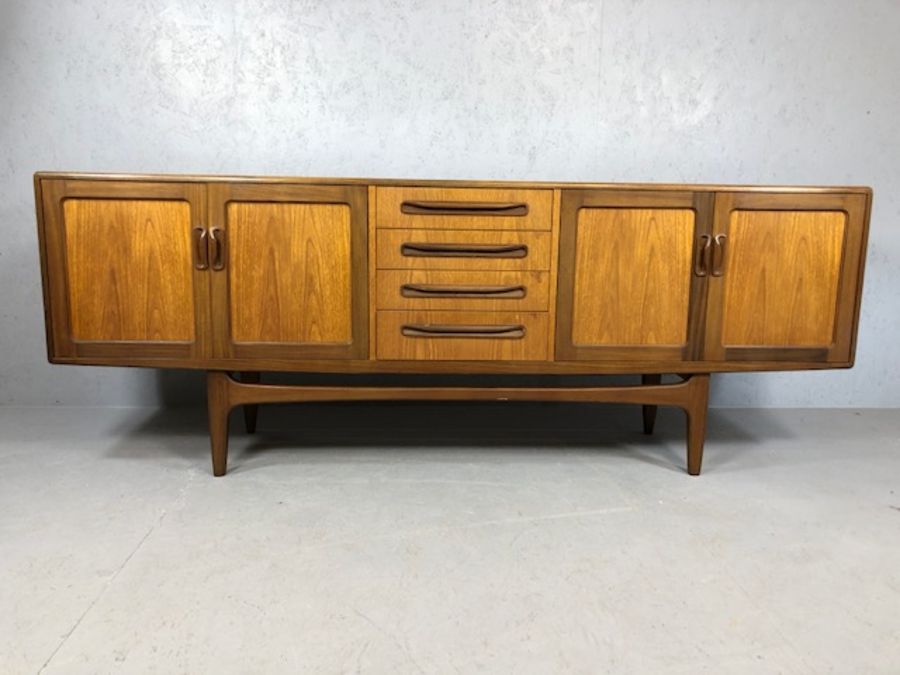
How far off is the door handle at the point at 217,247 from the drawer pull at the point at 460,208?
1.52 ft

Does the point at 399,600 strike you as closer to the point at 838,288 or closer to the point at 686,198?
the point at 686,198

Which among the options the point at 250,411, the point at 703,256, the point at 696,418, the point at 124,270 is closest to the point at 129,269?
the point at 124,270

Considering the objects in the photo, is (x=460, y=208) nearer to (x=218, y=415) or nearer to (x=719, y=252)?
(x=719, y=252)

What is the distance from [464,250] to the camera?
67.1 inches

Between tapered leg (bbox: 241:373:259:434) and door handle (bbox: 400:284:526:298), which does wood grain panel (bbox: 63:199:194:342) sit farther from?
door handle (bbox: 400:284:526:298)

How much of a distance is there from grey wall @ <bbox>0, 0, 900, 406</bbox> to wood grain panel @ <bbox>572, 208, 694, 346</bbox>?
2.44 ft

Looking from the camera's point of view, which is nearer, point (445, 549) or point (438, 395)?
point (445, 549)

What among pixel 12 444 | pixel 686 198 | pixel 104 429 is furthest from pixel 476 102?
pixel 12 444

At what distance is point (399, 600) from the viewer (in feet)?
4.10

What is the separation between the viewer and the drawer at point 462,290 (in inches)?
67.6

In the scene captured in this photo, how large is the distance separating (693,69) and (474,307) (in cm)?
134

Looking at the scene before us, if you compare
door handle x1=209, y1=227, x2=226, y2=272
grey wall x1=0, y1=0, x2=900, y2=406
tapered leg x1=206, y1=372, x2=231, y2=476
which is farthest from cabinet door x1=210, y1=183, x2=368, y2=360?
grey wall x1=0, y1=0, x2=900, y2=406

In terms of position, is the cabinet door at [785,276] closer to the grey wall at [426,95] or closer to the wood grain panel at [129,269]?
the grey wall at [426,95]

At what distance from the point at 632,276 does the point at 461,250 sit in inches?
18.0
